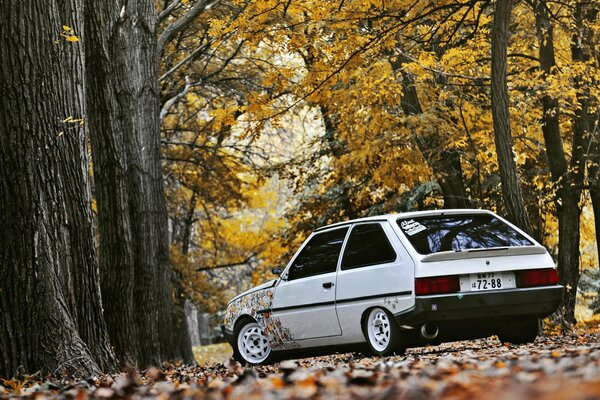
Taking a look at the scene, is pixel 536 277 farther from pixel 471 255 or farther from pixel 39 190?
pixel 39 190

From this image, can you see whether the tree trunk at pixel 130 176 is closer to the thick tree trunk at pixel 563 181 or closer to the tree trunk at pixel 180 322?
the thick tree trunk at pixel 563 181

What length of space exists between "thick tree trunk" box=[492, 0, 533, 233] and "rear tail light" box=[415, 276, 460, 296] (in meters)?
3.71

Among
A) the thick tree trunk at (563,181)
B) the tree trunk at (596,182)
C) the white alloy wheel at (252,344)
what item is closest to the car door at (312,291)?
the white alloy wheel at (252,344)

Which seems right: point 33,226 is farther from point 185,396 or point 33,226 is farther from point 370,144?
point 370,144

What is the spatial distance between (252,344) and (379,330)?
7.39ft

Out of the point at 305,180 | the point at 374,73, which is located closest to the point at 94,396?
the point at 374,73

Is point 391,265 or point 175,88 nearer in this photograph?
point 391,265

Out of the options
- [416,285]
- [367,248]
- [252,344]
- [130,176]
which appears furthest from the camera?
[130,176]

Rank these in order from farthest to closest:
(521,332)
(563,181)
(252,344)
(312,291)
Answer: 1. (563,181)
2. (252,344)
3. (312,291)
4. (521,332)

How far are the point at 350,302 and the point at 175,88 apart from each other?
1351cm

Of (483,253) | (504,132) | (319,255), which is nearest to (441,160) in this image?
(504,132)

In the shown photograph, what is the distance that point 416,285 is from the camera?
8.81 meters

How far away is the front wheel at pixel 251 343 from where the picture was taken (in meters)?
10.8

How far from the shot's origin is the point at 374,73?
15.5 meters
